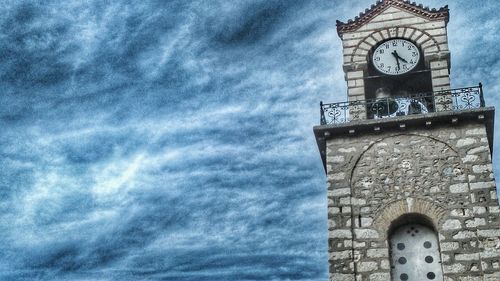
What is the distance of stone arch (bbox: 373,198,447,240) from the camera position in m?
15.0

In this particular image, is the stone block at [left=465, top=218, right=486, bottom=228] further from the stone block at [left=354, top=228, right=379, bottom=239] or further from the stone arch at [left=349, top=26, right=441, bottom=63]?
the stone arch at [left=349, top=26, right=441, bottom=63]

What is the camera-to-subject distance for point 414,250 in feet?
49.3

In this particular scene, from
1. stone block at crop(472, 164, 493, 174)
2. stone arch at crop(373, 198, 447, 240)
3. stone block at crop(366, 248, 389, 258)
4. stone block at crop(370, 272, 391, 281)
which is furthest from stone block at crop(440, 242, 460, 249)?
stone block at crop(472, 164, 493, 174)

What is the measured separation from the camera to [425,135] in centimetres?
1619

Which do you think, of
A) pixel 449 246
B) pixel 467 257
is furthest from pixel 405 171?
pixel 467 257

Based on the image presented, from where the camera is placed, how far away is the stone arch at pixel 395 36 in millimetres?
17625

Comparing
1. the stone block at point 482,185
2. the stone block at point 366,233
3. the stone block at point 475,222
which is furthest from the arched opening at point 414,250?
the stone block at point 482,185

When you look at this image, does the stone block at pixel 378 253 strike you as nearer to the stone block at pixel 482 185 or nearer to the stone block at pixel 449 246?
the stone block at pixel 449 246

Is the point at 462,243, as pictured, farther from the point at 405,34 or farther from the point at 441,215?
the point at 405,34

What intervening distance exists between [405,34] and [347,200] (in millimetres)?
4839

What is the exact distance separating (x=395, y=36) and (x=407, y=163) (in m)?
3.74

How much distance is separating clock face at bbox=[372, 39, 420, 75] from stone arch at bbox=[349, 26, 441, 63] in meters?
0.14

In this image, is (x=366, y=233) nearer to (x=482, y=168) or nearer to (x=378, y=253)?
(x=378, y=253)

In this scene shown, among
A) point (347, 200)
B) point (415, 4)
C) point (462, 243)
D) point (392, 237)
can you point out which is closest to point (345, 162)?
point (347, 200)
